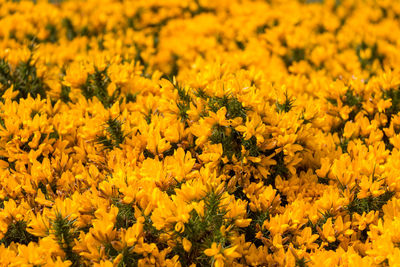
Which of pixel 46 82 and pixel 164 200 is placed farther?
pixel 46 82

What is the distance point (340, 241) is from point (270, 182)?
571 mm

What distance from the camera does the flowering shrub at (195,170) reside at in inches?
84.7

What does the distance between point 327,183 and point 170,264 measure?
1264 mm

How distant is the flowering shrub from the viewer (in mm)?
2152

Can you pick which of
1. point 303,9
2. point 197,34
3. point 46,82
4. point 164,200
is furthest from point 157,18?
point 164,200

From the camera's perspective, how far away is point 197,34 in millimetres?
6297

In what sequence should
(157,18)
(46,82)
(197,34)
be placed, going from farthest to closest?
1. (157,18)
2. (197,34)
3. (46,82)

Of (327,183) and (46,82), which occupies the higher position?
(46,82)

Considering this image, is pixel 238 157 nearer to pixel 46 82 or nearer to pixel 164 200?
pixel 164 200

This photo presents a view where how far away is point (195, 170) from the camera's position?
2482 millimetres

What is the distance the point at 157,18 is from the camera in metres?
6.77

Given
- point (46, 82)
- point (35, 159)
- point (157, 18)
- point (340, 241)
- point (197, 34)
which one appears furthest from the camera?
point (157, 18)

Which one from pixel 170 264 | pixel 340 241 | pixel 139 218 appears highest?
pixel 139 218

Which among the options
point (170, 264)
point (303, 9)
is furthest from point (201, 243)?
point (303, 9)
